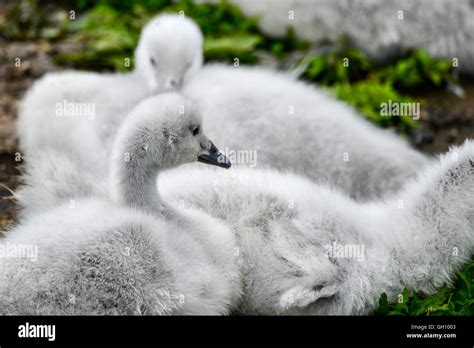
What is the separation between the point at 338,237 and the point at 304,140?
30.6 inches

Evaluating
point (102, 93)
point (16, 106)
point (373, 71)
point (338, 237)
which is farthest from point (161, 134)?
point (373, 71)

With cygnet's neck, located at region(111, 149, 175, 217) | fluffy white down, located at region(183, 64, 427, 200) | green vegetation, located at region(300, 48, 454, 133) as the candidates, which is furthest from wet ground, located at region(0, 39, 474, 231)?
cygnet's neck, located at region(111, 149, 175, 217)

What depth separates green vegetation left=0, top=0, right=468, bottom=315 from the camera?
480 centimetres

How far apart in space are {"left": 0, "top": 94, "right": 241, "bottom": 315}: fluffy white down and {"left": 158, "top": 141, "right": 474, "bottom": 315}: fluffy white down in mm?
103

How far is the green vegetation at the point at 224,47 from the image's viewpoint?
4.80 meters

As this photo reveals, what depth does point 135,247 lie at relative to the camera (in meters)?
2.77

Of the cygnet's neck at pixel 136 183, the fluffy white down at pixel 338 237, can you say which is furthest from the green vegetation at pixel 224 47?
the cygnet's neck at pixel 136 183

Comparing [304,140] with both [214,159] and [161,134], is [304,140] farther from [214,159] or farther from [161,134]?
[161,134]

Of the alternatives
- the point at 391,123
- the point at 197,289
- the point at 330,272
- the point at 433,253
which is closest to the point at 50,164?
the point at 197,289

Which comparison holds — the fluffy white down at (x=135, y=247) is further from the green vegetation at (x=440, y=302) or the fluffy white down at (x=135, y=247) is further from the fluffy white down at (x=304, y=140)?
the fluffy white down at (x=304, y=140)

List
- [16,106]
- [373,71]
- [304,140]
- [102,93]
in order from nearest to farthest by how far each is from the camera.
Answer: [304,140], [102,93], [16,106], [373,71]

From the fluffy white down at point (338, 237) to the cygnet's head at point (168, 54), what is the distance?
999 mm

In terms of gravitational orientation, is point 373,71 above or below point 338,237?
above
